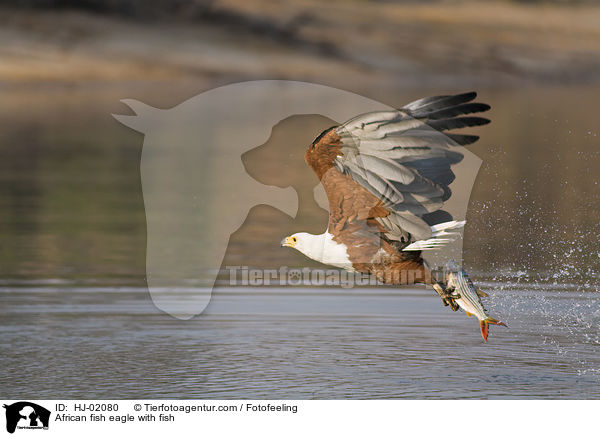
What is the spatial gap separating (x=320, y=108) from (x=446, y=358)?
31.5m

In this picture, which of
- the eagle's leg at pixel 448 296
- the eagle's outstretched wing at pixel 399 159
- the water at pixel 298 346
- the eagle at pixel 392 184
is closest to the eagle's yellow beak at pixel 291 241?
the eagle at pixel 392 184

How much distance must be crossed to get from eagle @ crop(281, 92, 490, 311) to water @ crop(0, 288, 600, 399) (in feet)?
2.54

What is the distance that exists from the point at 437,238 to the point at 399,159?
887 mm

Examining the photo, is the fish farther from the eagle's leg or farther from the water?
the water

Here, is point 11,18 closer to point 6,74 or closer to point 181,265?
point 6,74

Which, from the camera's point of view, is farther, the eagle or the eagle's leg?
the eagle's leg

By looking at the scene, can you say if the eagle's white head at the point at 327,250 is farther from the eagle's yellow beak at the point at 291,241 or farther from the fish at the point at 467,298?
the fish at the point at 467,298

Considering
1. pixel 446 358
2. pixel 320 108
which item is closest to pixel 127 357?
pixel 446 358

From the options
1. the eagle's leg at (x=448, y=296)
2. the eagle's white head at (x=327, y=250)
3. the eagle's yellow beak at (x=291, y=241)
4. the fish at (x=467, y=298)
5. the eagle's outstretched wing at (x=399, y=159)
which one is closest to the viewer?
the eagle's outstretched wing at (x=399, y=159)

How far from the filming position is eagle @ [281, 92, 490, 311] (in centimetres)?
836

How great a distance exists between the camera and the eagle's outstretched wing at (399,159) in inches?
328

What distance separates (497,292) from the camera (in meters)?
12.4
